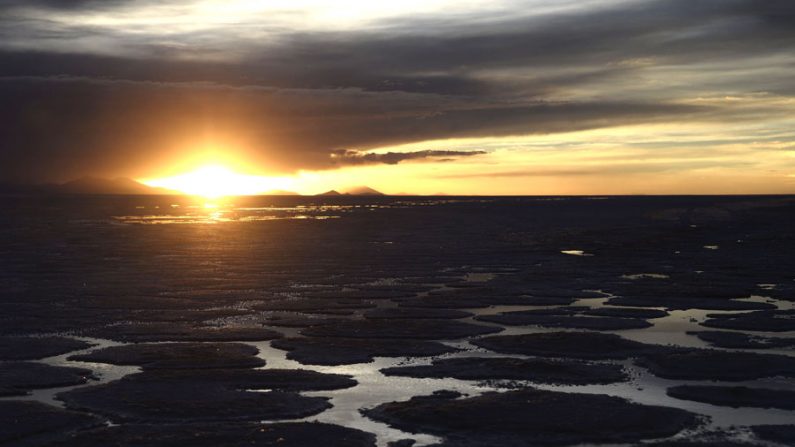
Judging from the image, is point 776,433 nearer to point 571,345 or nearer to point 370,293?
point 571,345

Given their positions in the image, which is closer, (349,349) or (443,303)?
(349,349)

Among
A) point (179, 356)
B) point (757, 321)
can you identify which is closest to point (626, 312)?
point (757, 321)

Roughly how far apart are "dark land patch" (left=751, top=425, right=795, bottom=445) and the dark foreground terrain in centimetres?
5

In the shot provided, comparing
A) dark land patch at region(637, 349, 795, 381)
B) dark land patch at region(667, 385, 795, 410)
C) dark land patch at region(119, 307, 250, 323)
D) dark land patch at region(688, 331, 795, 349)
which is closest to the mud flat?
dark land patch at region(688, 331, 795, 349)

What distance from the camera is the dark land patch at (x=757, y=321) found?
24062 millimetres

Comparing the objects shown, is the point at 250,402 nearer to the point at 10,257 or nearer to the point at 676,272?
the point at 676,272

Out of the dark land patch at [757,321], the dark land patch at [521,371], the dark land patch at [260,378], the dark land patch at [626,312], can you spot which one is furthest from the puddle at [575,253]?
the dark land patch at [260,378]

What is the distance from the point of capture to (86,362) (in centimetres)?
1939

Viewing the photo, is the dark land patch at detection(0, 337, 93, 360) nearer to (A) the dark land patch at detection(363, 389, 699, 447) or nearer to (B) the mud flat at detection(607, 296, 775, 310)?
(A) the dark land patch at detection(363, 389, 699, 447)

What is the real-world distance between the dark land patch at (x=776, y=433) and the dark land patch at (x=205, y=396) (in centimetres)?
717

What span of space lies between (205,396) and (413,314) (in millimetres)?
11452

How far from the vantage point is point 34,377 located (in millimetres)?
17703

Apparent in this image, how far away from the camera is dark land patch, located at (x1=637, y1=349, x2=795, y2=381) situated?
58.6 feet

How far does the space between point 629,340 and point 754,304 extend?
9.63 meters
